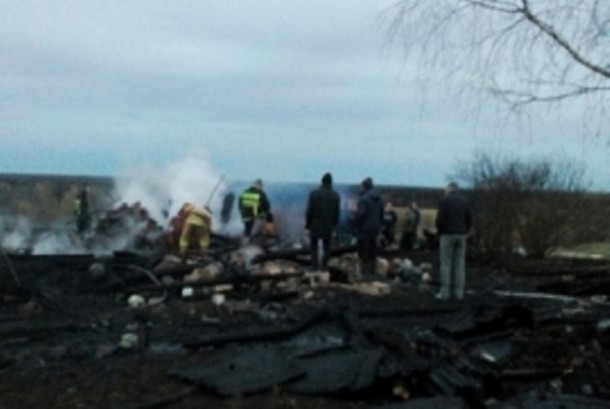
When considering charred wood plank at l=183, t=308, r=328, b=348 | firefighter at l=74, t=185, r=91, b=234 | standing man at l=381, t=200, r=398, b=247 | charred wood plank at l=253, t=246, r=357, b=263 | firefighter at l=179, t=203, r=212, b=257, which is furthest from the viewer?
A: standing man at l=381, t=200, r=398, b=247

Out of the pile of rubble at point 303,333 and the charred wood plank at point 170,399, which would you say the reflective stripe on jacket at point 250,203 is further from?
the charred wood plank at point 170,399

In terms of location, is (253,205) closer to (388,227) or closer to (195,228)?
(195,228)

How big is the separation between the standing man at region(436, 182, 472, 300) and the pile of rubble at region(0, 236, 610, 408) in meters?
0.53

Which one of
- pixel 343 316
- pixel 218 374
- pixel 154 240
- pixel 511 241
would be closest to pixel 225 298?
pixel 343 316

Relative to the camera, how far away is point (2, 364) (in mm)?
10078

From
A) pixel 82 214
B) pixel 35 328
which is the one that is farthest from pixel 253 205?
pixel 35 328

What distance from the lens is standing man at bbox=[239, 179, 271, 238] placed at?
22.5m

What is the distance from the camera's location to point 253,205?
885 inches

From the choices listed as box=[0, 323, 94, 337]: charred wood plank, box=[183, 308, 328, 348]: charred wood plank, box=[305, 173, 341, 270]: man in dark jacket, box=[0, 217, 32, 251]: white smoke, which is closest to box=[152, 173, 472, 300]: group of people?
box=[305, 173, 341, 270]: man in dark jacket

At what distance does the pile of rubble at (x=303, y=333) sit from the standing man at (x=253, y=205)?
11.8ft

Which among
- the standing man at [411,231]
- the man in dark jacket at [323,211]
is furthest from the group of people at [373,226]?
the standing man at [411,231]

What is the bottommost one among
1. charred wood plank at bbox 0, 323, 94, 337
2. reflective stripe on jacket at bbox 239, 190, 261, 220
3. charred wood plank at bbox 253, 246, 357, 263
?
charred wood plank at bbox 0, 323, 94, 337

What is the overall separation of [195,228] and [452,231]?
28.4 ft

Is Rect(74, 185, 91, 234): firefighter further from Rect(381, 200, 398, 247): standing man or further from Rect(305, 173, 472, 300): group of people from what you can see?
Rect(305, 173, 472, 300): group of people
